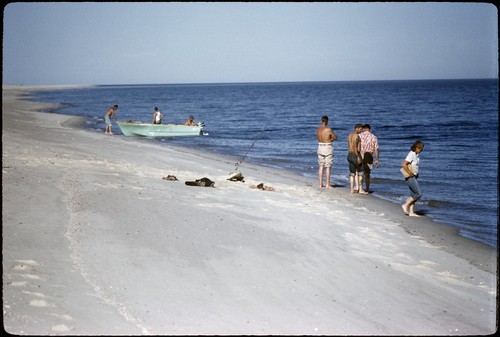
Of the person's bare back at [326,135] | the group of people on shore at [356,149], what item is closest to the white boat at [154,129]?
the group of people on shore at [356,149]

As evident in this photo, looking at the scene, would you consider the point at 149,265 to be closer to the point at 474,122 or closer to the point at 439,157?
the point at 439,157

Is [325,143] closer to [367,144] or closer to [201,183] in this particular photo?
[367,144]

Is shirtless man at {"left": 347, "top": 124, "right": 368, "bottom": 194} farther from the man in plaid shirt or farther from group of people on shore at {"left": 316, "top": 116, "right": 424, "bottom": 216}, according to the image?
the man in plaid shirt

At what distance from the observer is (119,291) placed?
4.98m

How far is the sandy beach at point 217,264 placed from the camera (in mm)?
4621

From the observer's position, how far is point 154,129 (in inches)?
1057

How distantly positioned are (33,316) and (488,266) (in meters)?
6.69

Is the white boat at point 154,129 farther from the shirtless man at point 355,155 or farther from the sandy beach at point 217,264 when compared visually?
the shirtless man at point 355,155

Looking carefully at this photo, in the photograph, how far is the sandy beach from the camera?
4621 mm

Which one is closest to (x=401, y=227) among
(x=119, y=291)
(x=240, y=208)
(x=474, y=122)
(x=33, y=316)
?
(x=240, y=208)

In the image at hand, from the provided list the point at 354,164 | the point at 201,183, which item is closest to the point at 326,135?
the point at 354,164

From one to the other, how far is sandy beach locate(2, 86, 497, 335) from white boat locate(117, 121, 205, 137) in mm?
A: 15931

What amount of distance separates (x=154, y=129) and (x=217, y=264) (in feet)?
70.9

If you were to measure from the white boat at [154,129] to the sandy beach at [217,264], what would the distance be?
52.3 ft
